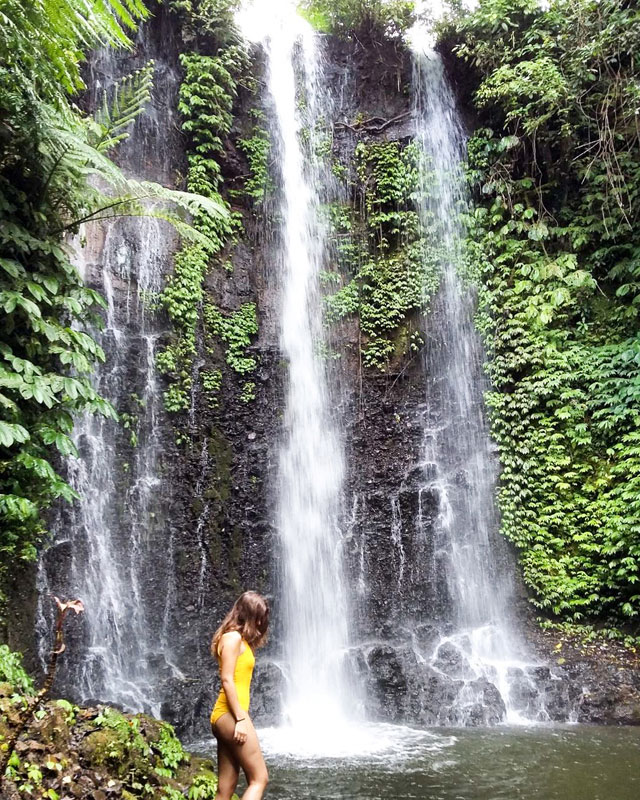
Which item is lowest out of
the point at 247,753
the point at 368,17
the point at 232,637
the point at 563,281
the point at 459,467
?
the point at 247,753

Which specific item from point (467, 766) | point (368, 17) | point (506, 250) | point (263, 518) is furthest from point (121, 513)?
point (368, 17)

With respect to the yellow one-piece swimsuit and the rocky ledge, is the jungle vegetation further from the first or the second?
the yellow one-piece swimsuit

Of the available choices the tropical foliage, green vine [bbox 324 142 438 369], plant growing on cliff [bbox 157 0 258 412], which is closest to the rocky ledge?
the tropical foliage

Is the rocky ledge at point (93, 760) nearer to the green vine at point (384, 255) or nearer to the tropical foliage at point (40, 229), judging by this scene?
the tropical foliage at point (40, 229)

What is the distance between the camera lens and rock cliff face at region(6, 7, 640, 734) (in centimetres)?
740

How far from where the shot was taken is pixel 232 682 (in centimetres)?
305

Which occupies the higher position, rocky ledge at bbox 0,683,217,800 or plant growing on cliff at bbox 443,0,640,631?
plant growing on cliff at bbox 443,0,640,631

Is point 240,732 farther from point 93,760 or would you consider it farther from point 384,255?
point 384,255

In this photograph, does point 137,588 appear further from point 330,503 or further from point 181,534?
point 330,503

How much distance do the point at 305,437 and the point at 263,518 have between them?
1.53 metres

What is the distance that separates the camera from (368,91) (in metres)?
12.6

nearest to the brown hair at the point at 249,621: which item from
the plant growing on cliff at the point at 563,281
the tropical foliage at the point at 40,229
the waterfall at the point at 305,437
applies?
the tropical foliage at the point at 40,229

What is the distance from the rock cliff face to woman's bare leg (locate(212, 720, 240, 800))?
4.07m

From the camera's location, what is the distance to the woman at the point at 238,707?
3.06m
